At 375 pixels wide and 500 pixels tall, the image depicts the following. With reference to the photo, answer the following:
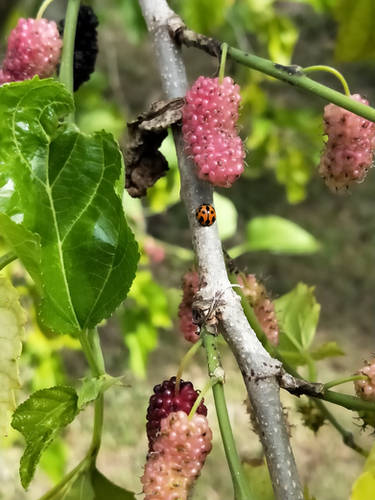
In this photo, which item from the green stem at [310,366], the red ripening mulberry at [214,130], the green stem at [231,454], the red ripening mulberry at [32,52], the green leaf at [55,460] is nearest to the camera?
the green stem at [231,454]

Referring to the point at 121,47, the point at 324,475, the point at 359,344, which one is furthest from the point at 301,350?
the point at 121,47

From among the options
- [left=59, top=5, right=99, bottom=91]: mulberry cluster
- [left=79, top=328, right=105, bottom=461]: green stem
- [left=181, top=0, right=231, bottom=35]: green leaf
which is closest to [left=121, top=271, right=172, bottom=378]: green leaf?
[left=181, top=0, right=231, bottom=35]: green leaf

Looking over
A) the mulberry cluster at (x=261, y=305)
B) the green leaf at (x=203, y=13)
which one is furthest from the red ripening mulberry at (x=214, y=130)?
the green leaf at (x=203, y=13)

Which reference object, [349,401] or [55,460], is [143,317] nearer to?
[55,460]

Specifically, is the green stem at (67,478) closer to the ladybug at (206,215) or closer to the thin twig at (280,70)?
the ladybug at (206,215)

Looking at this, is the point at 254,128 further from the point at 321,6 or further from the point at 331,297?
the point at 331,297

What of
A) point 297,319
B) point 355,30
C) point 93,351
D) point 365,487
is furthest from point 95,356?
point 355,30

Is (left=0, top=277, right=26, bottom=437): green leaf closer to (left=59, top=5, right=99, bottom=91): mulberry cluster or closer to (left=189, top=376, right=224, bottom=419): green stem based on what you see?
(left=189, top=376, right=224, bottom=419): green stem
